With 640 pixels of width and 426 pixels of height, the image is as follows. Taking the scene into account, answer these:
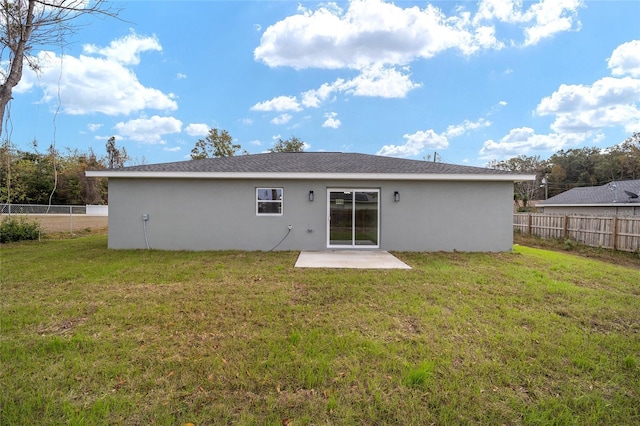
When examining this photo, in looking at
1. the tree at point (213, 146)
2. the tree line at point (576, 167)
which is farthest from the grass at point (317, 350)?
the tree line at point (576, 167)

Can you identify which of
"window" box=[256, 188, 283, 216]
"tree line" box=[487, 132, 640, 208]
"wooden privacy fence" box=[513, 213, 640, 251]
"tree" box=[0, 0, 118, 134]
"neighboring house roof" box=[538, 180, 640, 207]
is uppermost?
"tree line" box=[487, 132, 640, 208]

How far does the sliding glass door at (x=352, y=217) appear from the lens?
9.57 meters

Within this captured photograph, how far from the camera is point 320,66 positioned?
17.7 m

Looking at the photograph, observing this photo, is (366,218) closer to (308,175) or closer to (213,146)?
(308,175)

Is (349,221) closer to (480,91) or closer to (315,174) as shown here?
(315,174)

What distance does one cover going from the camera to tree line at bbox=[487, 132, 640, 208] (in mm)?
35906

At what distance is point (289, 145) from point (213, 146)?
888 centimetres

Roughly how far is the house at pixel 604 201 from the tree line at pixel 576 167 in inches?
468

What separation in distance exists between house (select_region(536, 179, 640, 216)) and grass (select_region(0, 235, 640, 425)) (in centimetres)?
1561

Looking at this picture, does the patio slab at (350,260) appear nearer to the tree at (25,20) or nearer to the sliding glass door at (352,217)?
the sliding glass door at (352,217)

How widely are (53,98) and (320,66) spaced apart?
14.4 m

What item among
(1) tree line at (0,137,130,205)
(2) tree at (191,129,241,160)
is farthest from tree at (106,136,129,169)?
(2) tree at (191,129,241,160)

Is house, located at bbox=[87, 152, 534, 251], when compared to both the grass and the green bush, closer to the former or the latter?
the grass

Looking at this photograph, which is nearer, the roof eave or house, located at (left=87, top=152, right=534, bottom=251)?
the roof eave
